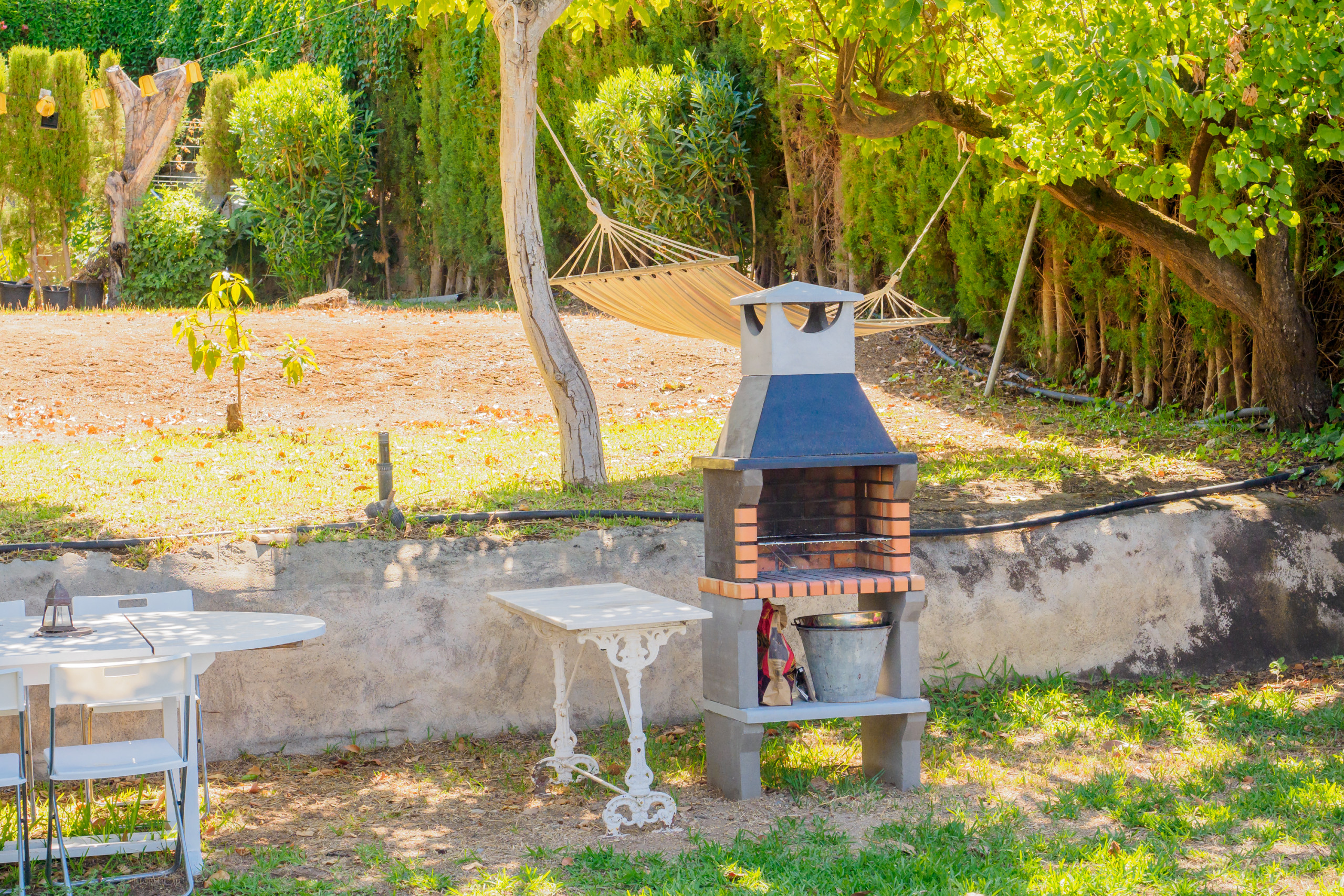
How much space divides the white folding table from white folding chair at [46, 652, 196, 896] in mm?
33

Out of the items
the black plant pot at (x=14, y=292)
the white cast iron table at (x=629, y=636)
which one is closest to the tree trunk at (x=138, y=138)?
the black plant pot at (x=14, y=292)

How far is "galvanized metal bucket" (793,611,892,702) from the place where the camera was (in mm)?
3350

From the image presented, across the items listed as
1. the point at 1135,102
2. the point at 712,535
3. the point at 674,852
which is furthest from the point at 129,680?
the point at 1135,102

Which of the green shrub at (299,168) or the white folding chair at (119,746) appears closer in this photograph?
the white folding chair at (119,746)

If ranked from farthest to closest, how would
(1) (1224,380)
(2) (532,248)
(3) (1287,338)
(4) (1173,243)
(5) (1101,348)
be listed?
(5) (1101,348) → (1) (1224,380) → (4) (1173,243) → (3) (1287,338) → (2) (532,248)

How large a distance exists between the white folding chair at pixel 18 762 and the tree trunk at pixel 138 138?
35.4 feet

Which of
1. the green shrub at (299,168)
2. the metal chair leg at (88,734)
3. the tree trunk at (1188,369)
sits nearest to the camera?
the metal chair leg at (88,734)

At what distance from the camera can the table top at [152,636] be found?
2635 millimetres

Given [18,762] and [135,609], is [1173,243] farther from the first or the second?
[18,762]

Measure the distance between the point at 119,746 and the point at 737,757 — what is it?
158 centimetres

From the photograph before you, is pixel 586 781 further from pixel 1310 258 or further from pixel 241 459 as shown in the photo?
pixel 1310 258

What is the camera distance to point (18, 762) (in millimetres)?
2678

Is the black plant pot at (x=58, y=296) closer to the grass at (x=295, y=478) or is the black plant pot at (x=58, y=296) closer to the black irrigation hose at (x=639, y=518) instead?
the grass at (x=295, y=478)

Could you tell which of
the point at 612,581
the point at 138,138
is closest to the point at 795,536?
the point at 612,581
